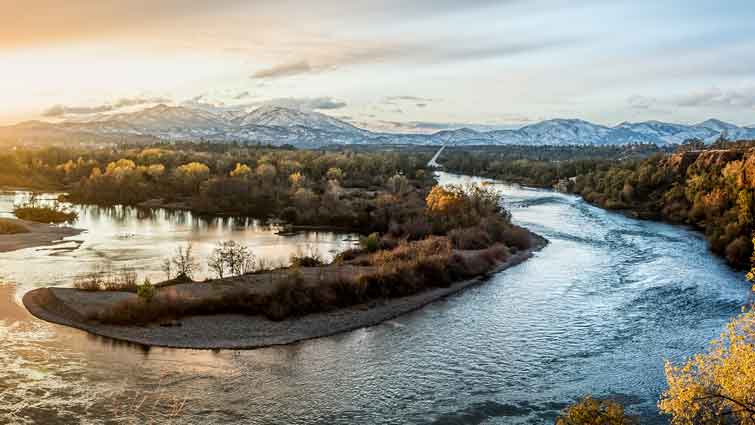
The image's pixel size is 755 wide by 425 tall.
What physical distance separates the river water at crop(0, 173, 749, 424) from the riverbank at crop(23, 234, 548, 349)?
66 cm

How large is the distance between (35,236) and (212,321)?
2711 centimetres

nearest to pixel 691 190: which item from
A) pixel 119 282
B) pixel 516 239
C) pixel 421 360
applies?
pixel 516 239

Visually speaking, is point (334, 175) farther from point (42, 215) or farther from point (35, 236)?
point (35, 236)

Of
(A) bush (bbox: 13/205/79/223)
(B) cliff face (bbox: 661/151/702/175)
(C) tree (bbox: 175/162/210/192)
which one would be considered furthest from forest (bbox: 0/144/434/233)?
(B) cliff face (bbox: 661/151/702/175)

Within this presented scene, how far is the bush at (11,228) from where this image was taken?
45156 millimetres

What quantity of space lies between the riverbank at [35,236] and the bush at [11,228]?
436 millimetres

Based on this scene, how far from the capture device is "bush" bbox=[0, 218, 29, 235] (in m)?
45.2

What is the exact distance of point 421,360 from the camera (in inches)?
866

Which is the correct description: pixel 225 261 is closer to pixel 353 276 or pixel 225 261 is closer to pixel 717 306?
pixel 353 276

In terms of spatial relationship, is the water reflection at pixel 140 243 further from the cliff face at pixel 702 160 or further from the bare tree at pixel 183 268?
the cliff face at pixel 702 160

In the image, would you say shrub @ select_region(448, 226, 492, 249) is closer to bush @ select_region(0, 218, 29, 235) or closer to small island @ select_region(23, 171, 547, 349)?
small island @ select_region(23, 171, 547, 349)

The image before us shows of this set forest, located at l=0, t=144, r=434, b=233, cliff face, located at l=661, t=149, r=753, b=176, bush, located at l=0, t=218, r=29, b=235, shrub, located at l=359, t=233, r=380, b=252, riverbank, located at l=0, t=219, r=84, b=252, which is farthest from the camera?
cliff face, located at l=661, t=149, r=753, b=176

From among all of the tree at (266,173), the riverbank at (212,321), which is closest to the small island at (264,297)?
the riverbank at (212,321)

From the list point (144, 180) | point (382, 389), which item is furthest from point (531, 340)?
point (144, 180)
